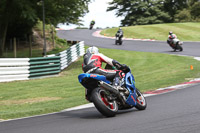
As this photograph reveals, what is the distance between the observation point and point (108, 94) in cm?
762

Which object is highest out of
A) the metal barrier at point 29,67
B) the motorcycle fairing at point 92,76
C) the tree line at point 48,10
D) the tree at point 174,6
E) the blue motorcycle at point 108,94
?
the tree at point 174,6

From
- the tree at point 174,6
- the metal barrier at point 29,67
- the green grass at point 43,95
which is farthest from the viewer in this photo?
the tree at point 174,6

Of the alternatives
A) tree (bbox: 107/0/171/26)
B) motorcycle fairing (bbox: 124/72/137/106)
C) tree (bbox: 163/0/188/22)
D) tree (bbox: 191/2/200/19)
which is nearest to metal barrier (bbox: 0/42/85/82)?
motorcycle fairing (bbox: 124/72/137/106)

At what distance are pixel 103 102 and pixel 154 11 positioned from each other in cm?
7040

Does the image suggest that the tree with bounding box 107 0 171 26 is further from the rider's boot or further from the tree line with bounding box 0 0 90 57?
the rider's boot

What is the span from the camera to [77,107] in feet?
31.3

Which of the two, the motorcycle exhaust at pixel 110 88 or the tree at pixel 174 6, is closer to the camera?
the motorcycle exhaust at pixel 110 88

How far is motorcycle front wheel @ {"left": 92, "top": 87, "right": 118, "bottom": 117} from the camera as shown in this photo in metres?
7.21

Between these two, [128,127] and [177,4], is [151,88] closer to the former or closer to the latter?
[128,127]

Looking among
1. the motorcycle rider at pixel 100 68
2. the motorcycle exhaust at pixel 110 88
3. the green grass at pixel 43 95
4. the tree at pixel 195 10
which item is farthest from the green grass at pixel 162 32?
the motorcycle exhaust at pixel 110 88

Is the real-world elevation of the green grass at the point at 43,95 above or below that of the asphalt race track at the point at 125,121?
below

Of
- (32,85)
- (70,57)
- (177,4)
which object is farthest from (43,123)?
(177,4)

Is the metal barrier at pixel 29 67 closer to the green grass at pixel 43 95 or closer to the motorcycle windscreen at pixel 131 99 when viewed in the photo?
the green grass at pixel 43 95

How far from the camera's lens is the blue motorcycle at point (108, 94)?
7273 mm
